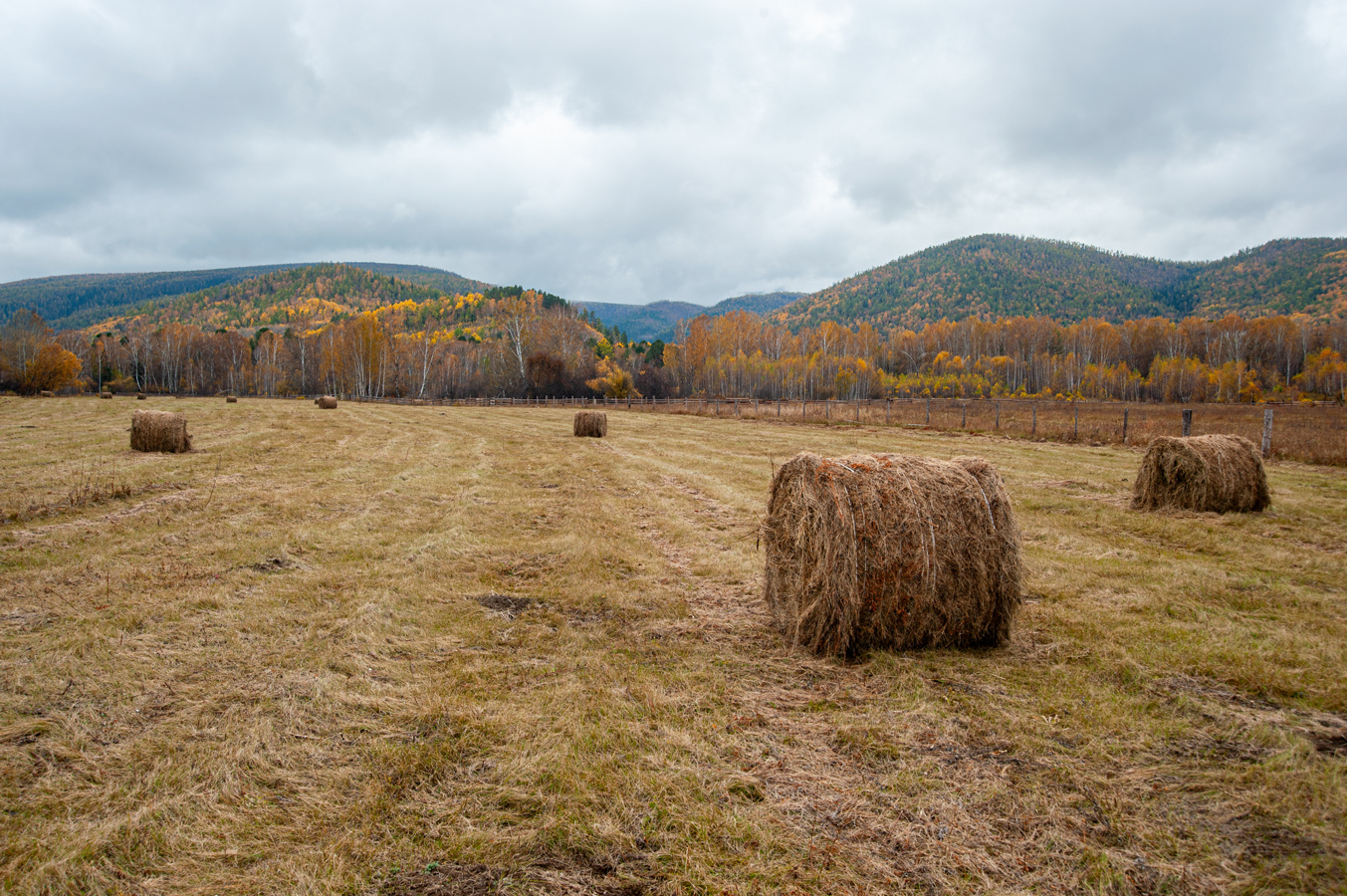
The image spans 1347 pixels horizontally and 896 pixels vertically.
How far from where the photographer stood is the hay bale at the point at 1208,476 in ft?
34.9

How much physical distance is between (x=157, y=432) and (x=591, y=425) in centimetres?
1453

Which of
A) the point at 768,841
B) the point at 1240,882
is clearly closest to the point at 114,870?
the point at 768,841

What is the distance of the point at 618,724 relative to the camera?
4.07 m

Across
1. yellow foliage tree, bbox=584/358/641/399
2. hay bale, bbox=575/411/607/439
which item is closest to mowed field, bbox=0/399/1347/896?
hay bale, bbox=575/411/607/439

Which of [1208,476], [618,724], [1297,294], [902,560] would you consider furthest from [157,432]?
[1297,294]

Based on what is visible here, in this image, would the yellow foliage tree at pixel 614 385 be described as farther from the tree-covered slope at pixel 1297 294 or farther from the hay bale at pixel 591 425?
the tree-covered slope at pixel 1297 294

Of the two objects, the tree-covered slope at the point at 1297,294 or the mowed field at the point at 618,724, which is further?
the tree-covered slope at the point at 1297,294

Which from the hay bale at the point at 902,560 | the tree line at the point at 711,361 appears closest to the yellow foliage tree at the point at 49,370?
the tree line at the point at 711,361

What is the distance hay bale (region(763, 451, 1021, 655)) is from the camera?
5.29 metres

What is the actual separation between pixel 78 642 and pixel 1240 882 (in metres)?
8.24

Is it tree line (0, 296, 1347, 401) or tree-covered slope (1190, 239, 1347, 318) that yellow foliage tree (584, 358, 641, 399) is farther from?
tree-covered slope (1190, 239, 1347, 318)

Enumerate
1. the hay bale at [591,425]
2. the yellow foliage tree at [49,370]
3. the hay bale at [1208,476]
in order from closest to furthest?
1. the hay bale at [1208,476]
2. the hay bale at [591,425]
3. the yellow foliage tree at [49,370]

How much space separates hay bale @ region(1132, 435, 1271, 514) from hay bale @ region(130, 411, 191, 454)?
23287mm

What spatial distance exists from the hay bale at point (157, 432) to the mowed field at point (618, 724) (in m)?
8.07
